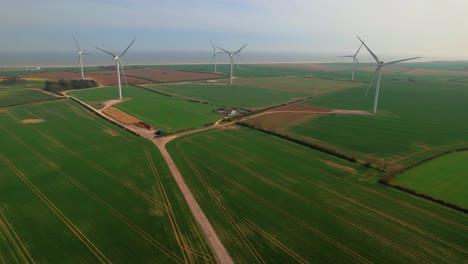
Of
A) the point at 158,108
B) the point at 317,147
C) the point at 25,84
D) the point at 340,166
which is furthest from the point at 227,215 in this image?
the point at 25,84

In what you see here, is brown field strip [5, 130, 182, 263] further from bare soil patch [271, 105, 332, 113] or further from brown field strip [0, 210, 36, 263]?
bare soil patch [271, 105, 332, 113]

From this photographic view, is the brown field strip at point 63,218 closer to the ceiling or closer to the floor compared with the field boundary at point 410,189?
closer to the floor

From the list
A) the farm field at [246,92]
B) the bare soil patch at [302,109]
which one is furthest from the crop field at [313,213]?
the farm field at [246,92]

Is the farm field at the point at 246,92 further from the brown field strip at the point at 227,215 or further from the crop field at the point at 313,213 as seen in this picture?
the brown field strip at the point at 227,215

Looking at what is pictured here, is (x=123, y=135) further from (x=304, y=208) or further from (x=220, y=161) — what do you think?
(x=304, y=208)

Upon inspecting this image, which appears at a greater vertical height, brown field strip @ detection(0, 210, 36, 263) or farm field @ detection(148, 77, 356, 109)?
farm field @ detection(148, 77, 356, 109)

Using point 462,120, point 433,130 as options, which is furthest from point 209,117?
point 462,120

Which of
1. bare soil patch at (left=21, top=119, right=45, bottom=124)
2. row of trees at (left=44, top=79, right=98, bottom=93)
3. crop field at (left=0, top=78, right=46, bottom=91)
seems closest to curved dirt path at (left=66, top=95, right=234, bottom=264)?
bare soil patch at (left=21, top=119, right=45, bottom=124)
